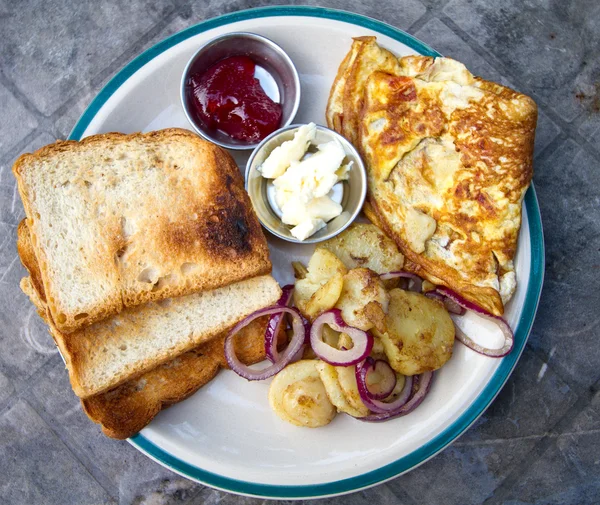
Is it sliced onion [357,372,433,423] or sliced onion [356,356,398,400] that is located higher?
sliced onion [356,356,398,400]

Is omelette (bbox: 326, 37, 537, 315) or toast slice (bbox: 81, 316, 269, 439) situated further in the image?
toast slice (bbox: 81, 316, 269, 439)

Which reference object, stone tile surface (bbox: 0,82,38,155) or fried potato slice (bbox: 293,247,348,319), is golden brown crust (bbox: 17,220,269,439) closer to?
fried potato slice (bbox: 293,247,348,319)

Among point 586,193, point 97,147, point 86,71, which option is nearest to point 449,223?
point 586,193

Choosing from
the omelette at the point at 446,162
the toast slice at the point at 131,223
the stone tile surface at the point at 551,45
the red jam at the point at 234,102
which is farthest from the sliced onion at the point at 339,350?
the stone tile surface at the point at 551,45

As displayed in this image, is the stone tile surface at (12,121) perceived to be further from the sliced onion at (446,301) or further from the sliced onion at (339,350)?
the sliced onion at (446,301)

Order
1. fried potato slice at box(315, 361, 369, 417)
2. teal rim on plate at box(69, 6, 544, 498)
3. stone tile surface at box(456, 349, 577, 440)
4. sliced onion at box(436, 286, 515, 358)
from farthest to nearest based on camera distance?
stone tile surface at box(456, 349, 577, 440) → teal rim on plate at box(69, 6, 544, 498) → sliced onion at box(436, 286, 515, 358) → fried potato slice at box(315, 361, 369, 417)

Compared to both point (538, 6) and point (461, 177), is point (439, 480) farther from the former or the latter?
point (538, 6)

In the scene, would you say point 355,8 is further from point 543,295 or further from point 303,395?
point 303,395

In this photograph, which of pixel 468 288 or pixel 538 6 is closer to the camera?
pixel 468 288

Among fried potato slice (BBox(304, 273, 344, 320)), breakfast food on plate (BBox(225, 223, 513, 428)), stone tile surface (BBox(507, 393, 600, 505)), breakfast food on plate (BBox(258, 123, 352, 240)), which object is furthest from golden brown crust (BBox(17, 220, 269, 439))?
stone tile surface (BBox(507, 393, 600, 505))
